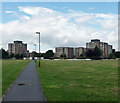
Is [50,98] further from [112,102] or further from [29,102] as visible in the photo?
[112,102]

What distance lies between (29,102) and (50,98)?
3.89 ft

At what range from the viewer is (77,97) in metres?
8.48

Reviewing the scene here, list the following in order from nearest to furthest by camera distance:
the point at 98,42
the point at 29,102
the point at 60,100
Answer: the point at 29,102 → the point at 60,100 → the point at 98,42

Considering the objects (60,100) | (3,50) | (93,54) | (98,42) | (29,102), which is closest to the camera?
(29,102)

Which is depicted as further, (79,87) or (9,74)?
(9,74)

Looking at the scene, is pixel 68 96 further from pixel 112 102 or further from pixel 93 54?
pixel 93 54

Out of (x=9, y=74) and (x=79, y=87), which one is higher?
(x=79, y=87)

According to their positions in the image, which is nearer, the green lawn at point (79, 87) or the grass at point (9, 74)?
the green lawn at point (79, 87)

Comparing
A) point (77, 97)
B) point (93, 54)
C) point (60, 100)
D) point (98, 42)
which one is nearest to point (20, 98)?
point (60, 100)

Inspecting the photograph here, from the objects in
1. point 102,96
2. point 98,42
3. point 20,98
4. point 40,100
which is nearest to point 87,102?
point 102,96

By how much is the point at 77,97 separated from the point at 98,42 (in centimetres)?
19608

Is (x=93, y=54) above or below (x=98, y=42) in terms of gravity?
below

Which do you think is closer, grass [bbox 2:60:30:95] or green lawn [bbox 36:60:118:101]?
green lawn [bbox 36:60:118:101]

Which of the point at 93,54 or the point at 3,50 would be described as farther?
the point at 3,50
